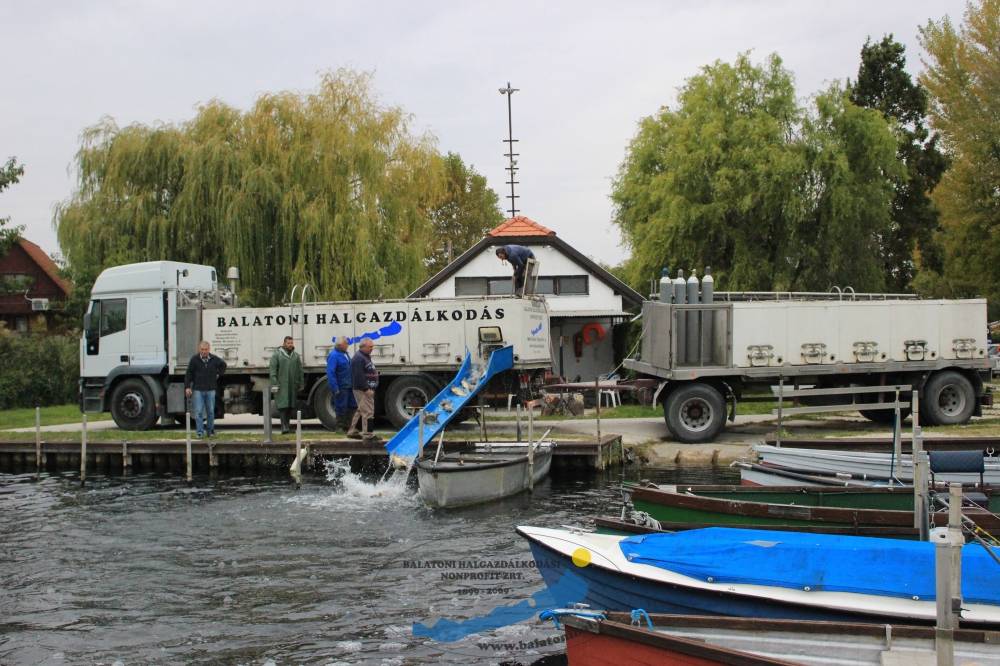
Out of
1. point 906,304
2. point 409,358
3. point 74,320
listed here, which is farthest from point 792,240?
point 74,320

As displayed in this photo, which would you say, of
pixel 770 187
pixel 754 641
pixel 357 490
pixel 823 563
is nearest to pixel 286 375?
pixel 357 490

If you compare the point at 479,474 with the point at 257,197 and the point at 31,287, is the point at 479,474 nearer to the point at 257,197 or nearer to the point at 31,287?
the point at 257,197

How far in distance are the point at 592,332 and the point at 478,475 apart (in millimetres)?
20162

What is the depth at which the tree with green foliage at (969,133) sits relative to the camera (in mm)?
37000

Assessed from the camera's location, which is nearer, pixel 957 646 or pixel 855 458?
pixel 957 646

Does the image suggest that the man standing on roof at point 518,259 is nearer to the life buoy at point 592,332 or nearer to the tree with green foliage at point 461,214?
the life buoy at point 592,332

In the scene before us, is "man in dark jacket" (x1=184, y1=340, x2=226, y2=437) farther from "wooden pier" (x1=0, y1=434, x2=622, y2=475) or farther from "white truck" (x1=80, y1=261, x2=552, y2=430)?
"white truck" (x1=80, y1=261, x2=552, y2=430)

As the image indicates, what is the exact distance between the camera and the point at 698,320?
68.0ft

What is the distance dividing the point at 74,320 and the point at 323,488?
2702 cm

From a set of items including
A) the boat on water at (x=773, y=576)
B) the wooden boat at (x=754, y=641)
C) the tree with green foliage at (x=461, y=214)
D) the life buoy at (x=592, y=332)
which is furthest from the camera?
the tree with green foliage at (x=461, y=214)

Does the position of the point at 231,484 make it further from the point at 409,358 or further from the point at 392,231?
the point at 392,231

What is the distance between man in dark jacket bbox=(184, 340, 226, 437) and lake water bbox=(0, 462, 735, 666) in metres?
2.83

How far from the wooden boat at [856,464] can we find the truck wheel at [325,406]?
10.5 meters

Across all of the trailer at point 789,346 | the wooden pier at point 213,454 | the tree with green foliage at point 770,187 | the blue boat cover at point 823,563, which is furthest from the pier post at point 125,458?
the tree with green foliage at point 770,187
